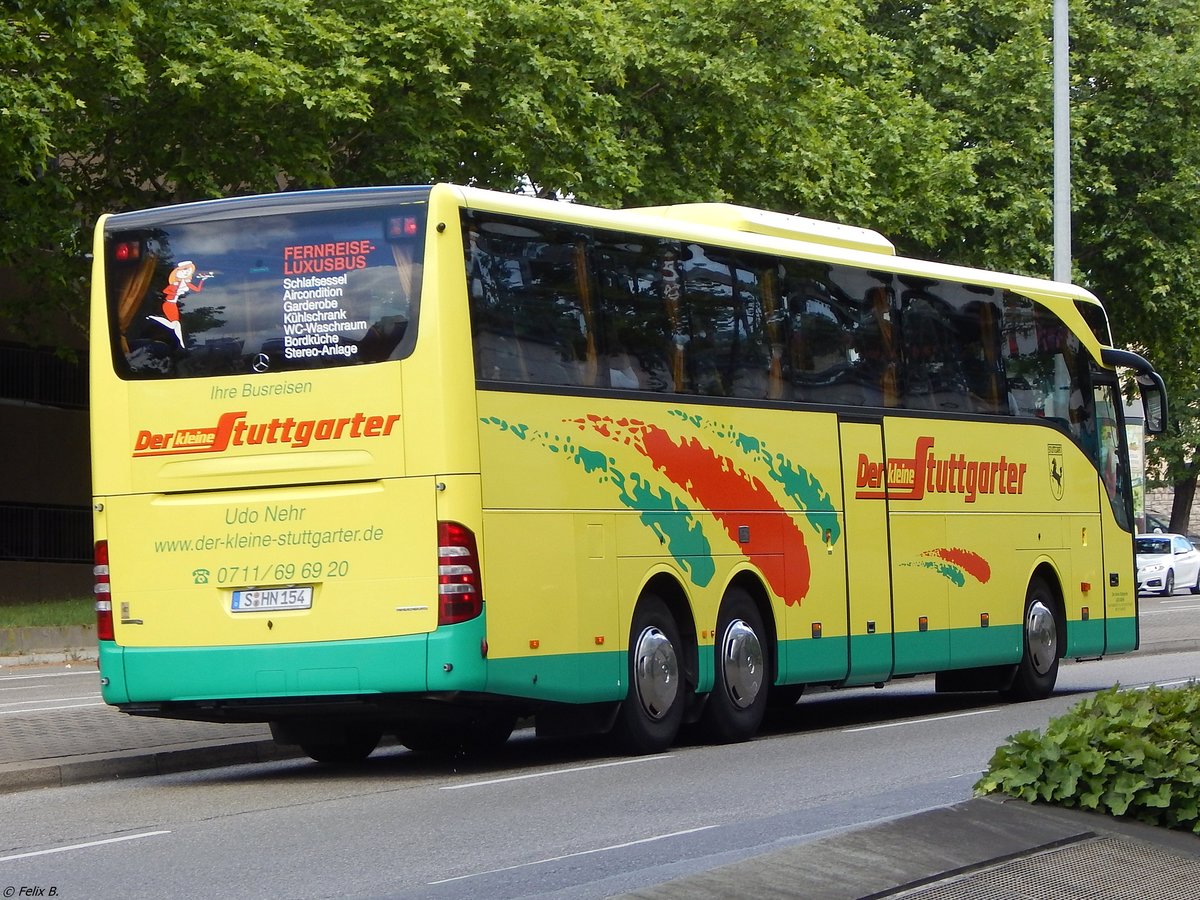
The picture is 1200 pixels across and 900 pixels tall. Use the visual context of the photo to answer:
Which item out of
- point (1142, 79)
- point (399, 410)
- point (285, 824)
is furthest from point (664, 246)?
point (1142, 79)

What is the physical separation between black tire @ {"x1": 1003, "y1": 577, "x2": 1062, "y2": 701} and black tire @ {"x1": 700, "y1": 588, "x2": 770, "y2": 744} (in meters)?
4.47

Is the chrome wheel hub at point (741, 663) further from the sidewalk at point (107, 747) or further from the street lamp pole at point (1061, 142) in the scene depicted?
the street lamp pole at point (1061, 142)

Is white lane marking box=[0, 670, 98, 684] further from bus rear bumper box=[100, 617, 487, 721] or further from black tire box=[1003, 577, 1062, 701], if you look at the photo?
bus rear bumper box=[100, 617, 487, 721]

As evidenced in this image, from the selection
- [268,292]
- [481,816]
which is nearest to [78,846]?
[481,816]

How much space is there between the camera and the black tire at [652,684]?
1318 centimetres

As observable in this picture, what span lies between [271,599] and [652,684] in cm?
276

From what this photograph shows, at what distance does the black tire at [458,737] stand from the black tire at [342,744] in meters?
0.22

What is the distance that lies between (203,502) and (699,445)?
142 inches

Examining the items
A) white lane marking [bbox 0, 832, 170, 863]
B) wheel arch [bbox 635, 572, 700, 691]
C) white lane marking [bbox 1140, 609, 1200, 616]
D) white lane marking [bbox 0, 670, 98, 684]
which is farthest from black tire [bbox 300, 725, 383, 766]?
white lane marking [bbox 1140, 609, 1200, 616]

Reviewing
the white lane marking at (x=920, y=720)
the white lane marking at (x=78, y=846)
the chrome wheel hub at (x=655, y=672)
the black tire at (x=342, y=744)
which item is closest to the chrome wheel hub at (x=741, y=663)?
the chrome wheel hub at (x=655, y=672)

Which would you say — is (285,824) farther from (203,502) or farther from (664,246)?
(664,246)

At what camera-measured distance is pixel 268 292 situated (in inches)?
474

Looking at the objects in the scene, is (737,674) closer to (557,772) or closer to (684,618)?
(684,618)

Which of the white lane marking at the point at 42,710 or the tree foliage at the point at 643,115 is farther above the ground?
the tree foliage at the point at 643,115
